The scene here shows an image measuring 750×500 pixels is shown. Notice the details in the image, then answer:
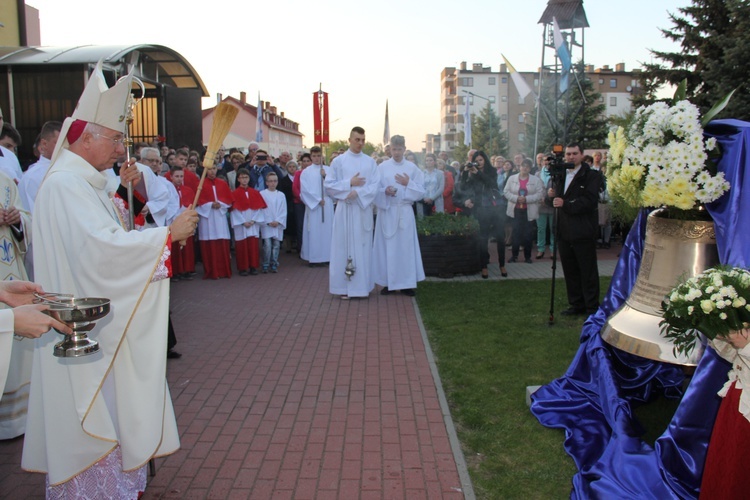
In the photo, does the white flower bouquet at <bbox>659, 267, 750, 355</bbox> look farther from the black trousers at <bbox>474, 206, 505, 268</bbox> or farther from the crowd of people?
the black trousers at <bbox>474, 206, 505, 268</bbox>

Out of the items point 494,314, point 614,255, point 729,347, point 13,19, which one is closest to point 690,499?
point 729,347

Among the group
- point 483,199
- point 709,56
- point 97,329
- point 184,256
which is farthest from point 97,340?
point 709,56

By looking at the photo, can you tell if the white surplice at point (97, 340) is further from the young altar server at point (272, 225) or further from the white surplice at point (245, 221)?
the young altar server at point (272, 225)

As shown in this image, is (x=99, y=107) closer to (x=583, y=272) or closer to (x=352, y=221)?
(x=583, y=272)

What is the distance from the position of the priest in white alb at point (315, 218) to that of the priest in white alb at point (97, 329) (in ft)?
30.9

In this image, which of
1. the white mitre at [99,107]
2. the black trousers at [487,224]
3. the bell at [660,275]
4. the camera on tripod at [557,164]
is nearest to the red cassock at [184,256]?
the black trousers at [487,224]

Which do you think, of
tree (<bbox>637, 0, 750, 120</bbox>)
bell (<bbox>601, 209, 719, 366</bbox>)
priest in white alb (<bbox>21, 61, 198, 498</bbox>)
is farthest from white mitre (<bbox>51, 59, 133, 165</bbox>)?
tree (<bbox>637, 0, 750, 120</bbox>)

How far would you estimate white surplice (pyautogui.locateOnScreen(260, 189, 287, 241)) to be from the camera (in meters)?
12.2

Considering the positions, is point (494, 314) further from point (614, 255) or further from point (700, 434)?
point (614, 255)

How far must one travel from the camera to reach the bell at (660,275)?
3.71m

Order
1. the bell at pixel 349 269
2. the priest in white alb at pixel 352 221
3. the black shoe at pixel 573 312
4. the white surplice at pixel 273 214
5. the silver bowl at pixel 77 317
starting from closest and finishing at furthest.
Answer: the silver bowl at pixel 77 317
the black shoe at pixel 573 312
the bell at pixel 349 269
the priest in white alb at pixel 352 221
the white surplice at pixel 273 214

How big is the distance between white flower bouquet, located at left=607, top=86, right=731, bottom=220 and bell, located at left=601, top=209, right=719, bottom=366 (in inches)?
5.8

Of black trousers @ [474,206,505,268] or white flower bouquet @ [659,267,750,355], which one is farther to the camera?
black trousers @ [474,206,505,268]

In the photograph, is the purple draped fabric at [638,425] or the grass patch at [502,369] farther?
the grass patch at [502,369]
